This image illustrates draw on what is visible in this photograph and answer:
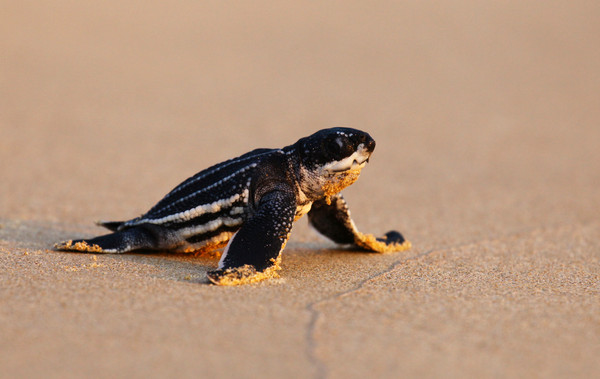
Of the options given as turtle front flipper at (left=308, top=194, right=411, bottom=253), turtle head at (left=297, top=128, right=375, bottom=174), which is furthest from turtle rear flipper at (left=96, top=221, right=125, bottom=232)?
turtle head at (left=297, top=128, right=375, bottom=174)

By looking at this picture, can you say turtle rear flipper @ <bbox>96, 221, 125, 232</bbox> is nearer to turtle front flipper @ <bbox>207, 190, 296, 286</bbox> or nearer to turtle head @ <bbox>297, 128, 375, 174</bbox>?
turtle front flipper @ <bbox>207, 190, 296, 286</bbox>

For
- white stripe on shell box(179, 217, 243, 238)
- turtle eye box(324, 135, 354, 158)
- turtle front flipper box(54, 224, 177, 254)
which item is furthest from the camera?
turtle front flipper box(54, 224, 177, 254)

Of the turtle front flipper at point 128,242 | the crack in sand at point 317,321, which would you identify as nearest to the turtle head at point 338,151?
the crack in sand at point 317,321

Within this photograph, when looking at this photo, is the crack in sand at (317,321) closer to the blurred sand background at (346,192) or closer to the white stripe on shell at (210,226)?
the blurred sand background at (346,192)

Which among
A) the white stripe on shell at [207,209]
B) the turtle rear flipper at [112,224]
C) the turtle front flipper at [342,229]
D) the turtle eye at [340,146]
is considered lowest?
the turtle front flipper at [342,229]

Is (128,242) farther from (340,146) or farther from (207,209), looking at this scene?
(340,146)

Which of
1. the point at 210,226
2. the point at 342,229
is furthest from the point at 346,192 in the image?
the point at 210,226
